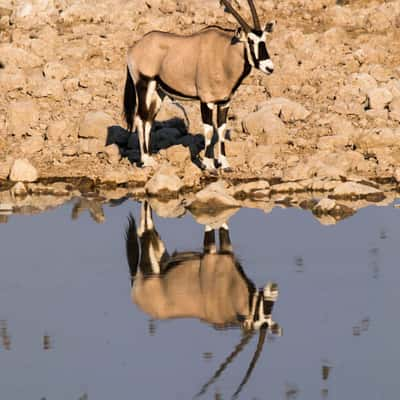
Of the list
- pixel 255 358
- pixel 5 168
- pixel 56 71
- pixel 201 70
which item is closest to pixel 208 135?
pixel 201 70

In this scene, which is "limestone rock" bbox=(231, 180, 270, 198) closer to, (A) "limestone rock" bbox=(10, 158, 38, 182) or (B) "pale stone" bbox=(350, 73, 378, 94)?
(A) "limestone rock" bbox=(10, 158, 38, 182)

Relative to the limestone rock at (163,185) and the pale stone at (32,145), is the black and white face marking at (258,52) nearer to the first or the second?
the limestone rock at (163,185)

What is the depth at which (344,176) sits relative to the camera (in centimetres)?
1642

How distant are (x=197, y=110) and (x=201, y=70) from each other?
261 cm

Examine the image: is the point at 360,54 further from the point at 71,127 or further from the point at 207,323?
the point at 207,323

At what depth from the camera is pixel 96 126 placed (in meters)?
19.0

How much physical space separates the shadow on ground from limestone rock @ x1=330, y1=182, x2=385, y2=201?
9.80ft

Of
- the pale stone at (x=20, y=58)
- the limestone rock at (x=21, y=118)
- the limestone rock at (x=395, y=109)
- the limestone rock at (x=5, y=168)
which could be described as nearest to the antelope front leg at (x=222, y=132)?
the limestone rock at (x=5, y=168)

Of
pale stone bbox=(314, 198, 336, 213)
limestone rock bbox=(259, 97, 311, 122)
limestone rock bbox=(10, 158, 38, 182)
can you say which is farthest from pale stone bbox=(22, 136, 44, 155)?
pale stone bbox=(314, 198, 336, 213)

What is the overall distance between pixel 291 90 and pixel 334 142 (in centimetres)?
256

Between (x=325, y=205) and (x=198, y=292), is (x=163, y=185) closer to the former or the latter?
(x=325, y=205)

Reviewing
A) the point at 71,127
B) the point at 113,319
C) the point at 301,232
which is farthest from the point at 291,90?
the point at 113,319

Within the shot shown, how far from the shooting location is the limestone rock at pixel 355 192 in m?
15.6

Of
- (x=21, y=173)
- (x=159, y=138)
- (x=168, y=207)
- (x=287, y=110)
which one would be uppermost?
(x=287, y=110)
